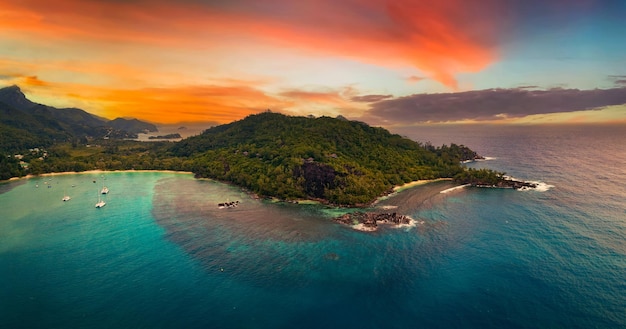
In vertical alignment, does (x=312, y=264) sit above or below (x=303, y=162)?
below

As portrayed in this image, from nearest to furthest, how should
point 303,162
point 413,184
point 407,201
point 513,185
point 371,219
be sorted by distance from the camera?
point 371,219
point 407,201
point 513,185
point 303,162
point 413,184

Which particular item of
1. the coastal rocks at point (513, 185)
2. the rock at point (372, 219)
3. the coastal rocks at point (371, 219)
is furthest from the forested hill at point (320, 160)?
the coastal rocks at point (513, 185)

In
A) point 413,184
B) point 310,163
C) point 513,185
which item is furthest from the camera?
point 413,184

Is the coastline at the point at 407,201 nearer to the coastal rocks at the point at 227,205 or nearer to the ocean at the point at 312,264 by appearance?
the ocean at the point at 312,264

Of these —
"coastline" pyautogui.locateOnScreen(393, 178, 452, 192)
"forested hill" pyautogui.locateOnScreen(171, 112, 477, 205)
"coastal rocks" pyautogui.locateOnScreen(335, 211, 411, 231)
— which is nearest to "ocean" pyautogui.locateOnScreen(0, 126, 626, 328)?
"coastal rocks" pyautogui.locateOnScreen(335, 211, 411, 231)

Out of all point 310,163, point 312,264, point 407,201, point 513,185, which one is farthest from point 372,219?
point 513,185

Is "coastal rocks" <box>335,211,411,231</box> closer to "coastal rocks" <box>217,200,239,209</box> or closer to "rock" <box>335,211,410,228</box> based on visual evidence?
"rock" <box>335,211,410,228</box>

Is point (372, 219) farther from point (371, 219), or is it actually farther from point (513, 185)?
point (513, 185)
